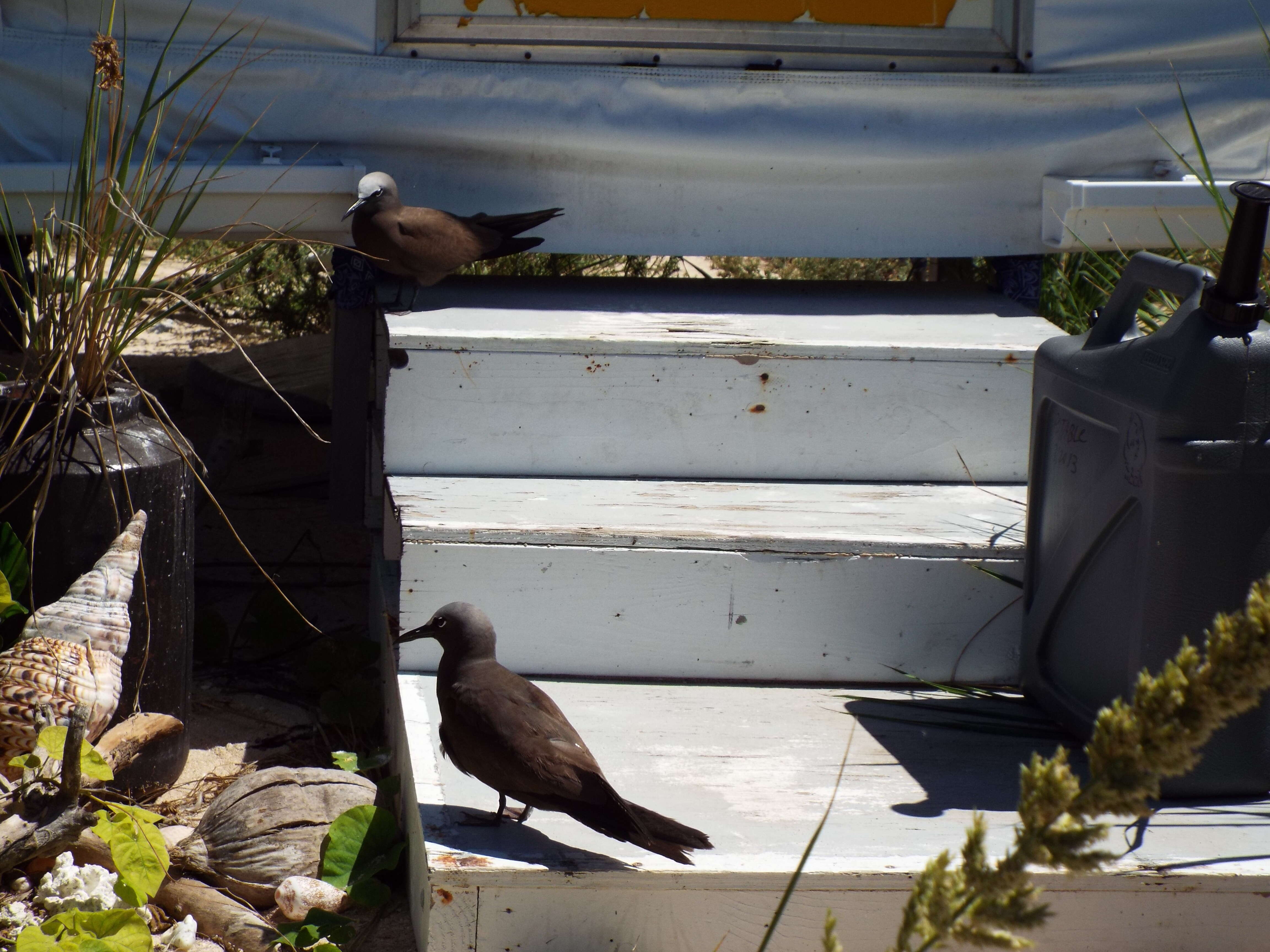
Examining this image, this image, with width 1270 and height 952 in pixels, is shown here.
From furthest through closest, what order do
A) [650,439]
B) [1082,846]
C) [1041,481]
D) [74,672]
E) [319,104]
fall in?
1. [319,104]
2. [650,439]
3. [1041,481]
4. [74,672]
5. [1082,846]

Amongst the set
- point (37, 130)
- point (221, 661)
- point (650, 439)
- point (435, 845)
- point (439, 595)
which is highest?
point (37, 130)

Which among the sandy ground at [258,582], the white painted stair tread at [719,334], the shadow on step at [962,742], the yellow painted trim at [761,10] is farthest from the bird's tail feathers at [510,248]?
the shadow on step at [962,742]

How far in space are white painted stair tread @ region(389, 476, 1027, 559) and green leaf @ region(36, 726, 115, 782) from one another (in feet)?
2.11

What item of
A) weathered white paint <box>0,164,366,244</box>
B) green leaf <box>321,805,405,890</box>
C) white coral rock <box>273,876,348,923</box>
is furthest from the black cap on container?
weathered white paint <box>0,164,366,244</box>

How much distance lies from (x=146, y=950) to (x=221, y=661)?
1.44 m

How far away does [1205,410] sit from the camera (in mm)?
1862

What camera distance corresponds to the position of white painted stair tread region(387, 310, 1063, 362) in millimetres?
2822

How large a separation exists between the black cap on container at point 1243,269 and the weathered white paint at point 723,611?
2.44 feet

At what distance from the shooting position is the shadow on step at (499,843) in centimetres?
177

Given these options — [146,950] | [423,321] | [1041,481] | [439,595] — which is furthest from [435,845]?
[423,321]

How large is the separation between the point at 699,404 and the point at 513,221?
829 millimetres

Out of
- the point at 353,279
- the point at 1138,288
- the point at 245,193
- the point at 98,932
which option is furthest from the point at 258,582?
the point at 1138,288

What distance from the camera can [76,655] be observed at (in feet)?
7.13

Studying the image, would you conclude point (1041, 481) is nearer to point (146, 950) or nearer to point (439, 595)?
point (439, 595)
